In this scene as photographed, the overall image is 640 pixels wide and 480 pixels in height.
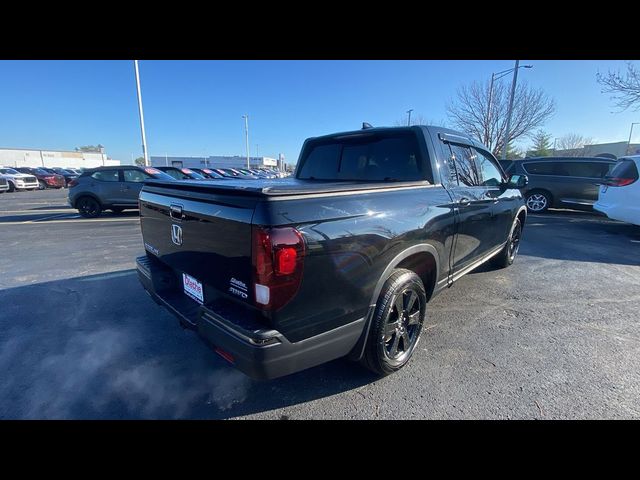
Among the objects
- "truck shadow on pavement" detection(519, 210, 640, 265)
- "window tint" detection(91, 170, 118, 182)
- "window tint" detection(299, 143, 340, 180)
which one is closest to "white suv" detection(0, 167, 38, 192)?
"window tint" detection(91, 170, 118, 182)

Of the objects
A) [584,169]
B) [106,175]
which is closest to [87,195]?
[106,175]

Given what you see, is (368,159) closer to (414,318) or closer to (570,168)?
(414,318)

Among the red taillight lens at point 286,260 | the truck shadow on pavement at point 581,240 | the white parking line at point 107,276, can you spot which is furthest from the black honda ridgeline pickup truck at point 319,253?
the truck shadow on pavement at point 581,240

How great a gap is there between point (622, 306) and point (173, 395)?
5085mm

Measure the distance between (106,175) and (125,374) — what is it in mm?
10216

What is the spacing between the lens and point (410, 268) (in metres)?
2.76

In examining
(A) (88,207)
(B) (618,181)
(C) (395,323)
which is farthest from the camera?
(A) (88,207)

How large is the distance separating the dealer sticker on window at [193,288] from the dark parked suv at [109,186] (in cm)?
931

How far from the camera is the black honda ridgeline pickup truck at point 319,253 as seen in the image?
1.64 metres

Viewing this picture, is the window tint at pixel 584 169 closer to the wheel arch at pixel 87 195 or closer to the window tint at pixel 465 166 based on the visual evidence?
the window tint at pixel 465 166

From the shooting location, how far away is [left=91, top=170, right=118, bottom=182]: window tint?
1025cm
